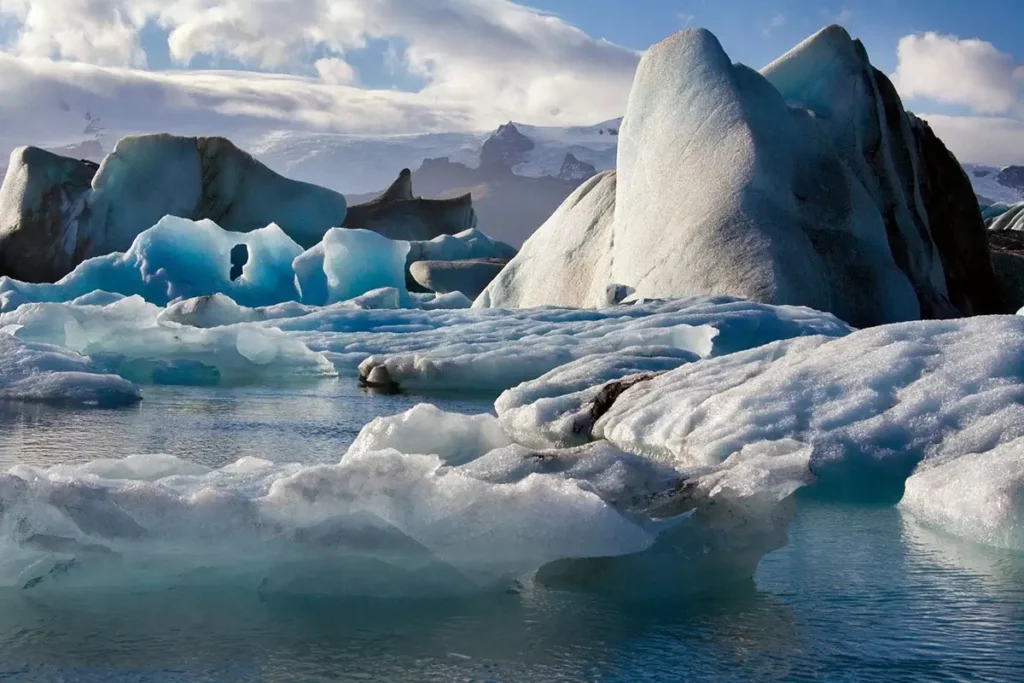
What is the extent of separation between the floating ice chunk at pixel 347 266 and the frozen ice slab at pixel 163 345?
577 cm

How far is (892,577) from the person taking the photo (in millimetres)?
3238

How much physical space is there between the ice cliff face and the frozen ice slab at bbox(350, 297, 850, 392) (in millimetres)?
1365

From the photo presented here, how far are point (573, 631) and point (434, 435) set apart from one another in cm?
222

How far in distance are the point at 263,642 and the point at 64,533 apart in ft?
1.84

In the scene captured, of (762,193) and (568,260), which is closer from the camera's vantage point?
(762,193)

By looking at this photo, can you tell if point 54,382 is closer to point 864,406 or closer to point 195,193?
point 864,406

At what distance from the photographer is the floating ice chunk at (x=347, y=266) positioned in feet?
53.9

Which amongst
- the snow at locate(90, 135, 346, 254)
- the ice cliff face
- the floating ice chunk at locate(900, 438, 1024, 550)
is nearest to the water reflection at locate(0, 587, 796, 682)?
the floating ice chunk at locate(900, 438, 1024, 550)

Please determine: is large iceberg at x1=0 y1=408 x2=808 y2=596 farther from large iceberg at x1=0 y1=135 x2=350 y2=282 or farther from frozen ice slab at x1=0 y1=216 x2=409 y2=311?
large iceberg at x1=0 y1=135 x2=350 y2=282

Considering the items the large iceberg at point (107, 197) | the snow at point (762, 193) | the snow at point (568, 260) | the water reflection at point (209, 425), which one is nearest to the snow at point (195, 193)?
the large iceberg at point (107, 197)

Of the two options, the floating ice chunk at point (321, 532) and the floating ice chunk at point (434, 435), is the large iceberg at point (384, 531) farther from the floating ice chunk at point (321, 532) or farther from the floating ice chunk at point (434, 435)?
the floating ice chunk at point (434, 435)

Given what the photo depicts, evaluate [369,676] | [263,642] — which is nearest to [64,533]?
[263,642]

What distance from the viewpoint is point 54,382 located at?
7.65m

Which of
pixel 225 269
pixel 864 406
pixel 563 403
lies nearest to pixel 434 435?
pixel 563 403
